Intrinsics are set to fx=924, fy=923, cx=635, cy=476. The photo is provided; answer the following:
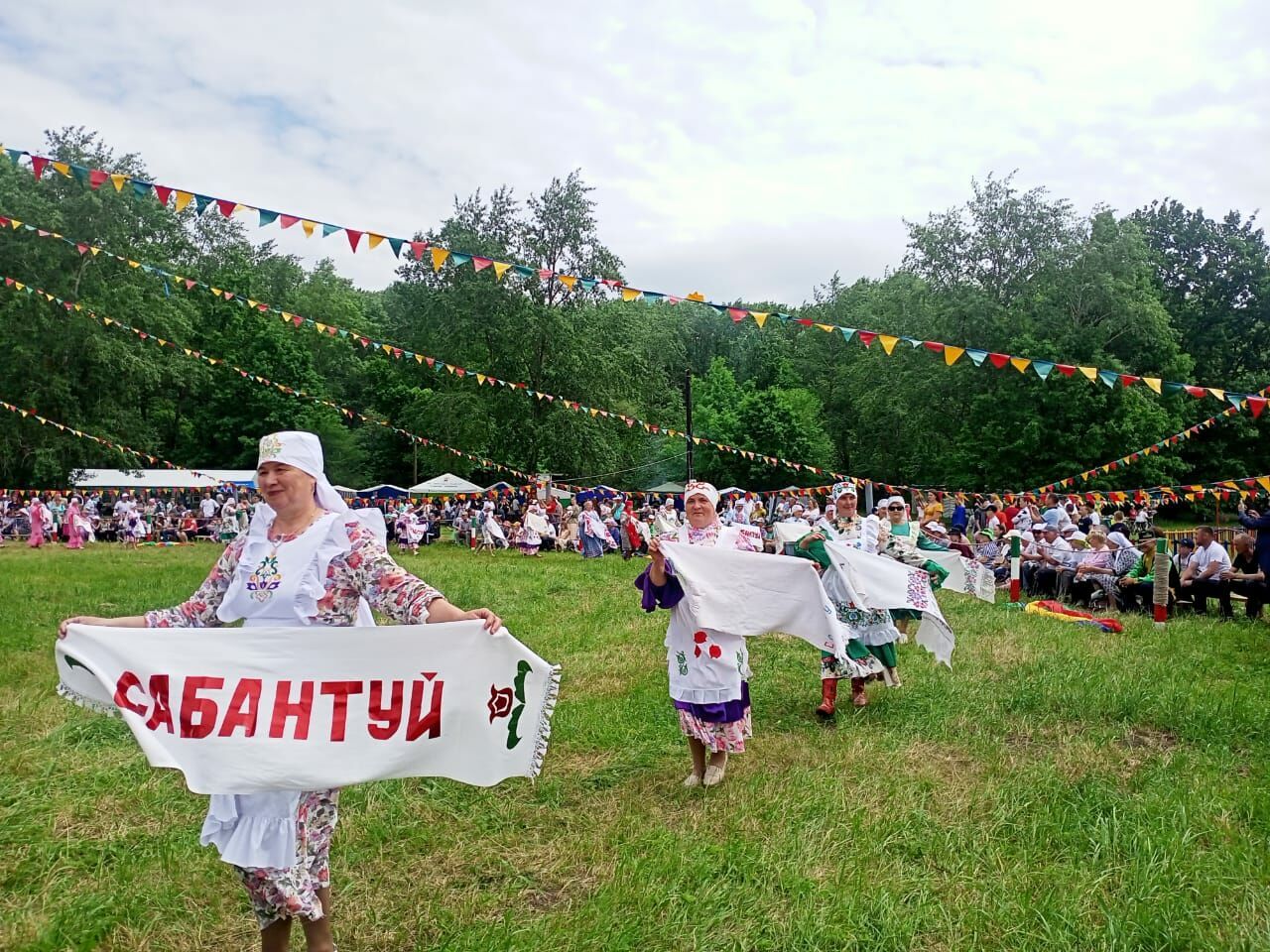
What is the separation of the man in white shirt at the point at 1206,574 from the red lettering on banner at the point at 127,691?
12311 millimetres

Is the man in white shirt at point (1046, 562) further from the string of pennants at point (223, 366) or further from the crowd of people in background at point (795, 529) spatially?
the string of pennants at point (223, 366)

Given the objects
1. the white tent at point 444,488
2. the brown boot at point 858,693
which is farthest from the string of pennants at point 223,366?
the brown boot at point 858,693

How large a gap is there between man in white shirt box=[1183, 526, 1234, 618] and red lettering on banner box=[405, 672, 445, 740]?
1148cm

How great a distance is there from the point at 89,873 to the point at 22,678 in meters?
4.62

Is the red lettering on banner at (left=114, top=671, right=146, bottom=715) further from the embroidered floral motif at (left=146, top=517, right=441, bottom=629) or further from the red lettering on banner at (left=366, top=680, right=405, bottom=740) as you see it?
the red lettering on banner at (left=366, top=680, right=405, bottom=740)

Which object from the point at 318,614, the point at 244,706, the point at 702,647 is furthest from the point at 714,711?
the point at 244,706

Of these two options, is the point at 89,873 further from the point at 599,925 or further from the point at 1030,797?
the point at 1030,797

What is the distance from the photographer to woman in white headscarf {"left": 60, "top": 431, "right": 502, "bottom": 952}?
10.3 ft

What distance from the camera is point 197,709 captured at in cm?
325

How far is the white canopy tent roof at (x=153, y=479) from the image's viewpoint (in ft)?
114

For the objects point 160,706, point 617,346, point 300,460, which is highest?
point 617,346

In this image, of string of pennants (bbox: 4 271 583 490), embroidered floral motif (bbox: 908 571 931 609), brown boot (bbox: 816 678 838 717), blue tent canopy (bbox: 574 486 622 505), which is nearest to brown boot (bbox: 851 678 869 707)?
brown boot (bbox: 816 678 838 717)

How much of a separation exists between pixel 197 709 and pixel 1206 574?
12187mm

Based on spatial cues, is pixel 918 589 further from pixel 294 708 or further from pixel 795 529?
pixel 294 708
